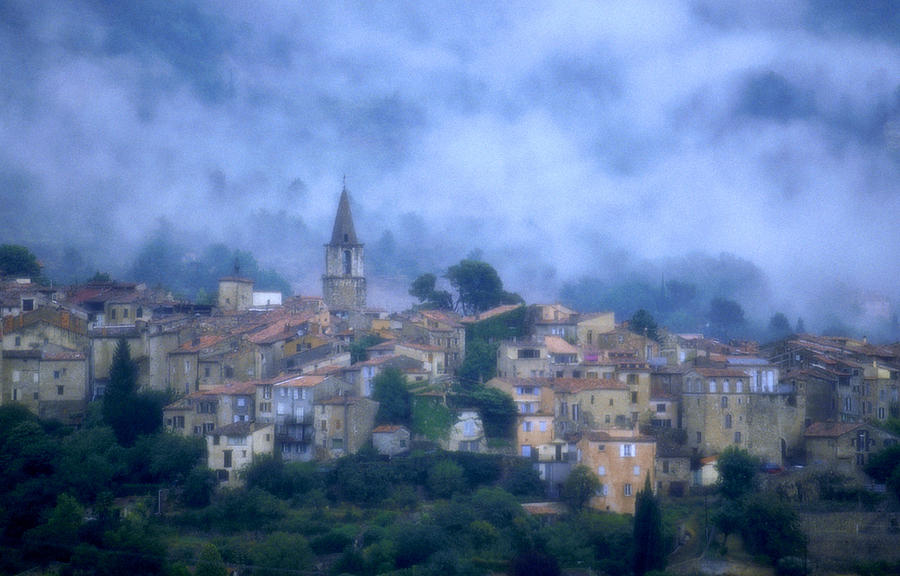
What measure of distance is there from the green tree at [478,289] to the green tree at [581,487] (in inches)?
602

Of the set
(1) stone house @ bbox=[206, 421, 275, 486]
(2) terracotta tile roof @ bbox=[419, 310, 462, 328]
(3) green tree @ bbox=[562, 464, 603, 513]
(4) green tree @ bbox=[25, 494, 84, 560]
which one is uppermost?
(2) terracotta tile roof @ bbox=[419, 310, 462, 328]

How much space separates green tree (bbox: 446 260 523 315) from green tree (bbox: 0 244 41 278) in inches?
657

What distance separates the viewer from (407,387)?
37.2 m

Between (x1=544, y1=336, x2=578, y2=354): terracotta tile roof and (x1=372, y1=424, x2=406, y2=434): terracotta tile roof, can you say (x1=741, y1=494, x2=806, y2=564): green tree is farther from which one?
(x1=372, y1=424, x2=406, y2=434): terracotta tile roof

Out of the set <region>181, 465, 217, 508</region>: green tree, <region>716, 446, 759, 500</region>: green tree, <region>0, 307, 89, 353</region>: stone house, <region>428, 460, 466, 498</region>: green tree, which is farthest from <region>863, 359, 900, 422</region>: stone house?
<region>0, 307, 89, 353</region>: stone house

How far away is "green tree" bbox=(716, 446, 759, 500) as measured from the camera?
34.2 metres

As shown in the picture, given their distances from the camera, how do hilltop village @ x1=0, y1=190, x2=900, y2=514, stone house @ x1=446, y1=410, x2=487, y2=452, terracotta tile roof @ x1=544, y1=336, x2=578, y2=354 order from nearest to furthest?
hilltop village @ x1=0, y1=190, x2=900, y2=514, stone house @ x1=446, y1=410, x2=487, y2=452, terracotta tile roof @ x1=544, y1=336, x2=578, y2=354

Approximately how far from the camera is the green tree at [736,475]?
112 ft

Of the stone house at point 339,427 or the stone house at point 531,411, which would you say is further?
the stone house at point 531,411

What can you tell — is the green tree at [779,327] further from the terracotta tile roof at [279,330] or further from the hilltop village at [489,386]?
the terracotta tile roof at [279,330]

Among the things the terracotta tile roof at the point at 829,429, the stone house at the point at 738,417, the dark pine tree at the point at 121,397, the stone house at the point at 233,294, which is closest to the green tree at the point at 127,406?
the dark pine tree at the point at 121,397

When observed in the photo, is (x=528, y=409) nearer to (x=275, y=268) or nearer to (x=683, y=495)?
(x=683, y=495)

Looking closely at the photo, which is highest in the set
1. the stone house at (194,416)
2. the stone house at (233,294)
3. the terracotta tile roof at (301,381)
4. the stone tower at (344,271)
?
the stone tower at (344,271)

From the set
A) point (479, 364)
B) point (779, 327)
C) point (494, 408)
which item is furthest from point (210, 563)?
point (779, 327)
